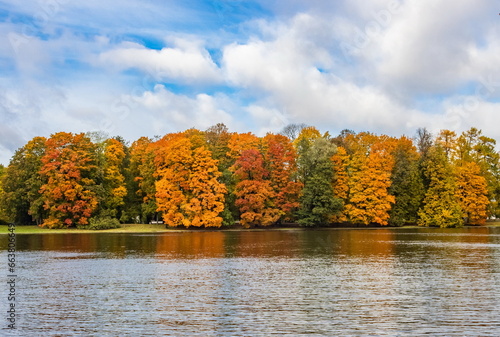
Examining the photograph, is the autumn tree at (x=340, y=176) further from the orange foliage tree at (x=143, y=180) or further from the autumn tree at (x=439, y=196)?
the orange foliage tree at (x=143, y=180)

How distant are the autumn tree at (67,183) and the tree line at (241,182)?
0.58ft

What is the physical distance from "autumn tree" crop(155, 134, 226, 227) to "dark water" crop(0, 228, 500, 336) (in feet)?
139

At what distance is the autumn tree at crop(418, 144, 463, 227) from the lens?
95.9 meters

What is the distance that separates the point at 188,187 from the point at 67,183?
19902 millimetres

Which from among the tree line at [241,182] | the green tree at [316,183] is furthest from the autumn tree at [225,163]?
the green tree at [316,183]

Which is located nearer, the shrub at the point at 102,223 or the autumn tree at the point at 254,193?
the shrub at the point at 102,223

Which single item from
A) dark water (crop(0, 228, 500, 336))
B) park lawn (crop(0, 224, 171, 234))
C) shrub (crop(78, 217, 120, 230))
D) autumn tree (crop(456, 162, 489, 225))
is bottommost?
dark water (crop(0, 228, 500, 336))

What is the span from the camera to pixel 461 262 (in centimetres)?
3753

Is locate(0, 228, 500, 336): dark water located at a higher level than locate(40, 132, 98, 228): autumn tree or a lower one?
lower

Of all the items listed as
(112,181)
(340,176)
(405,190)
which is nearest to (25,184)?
(112,181)

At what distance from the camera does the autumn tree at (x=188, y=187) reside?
8638 cm

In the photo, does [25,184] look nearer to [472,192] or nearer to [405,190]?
[405,190]

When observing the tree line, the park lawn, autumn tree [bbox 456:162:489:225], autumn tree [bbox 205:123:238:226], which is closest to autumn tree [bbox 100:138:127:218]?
the tree line

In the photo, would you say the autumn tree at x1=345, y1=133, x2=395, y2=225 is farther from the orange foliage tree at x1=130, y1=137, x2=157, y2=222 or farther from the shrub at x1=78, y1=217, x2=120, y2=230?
the shrub at x1=78, y1=217, x2=120, y2=230
